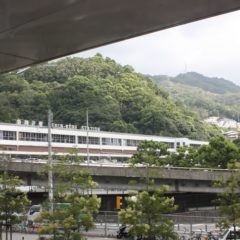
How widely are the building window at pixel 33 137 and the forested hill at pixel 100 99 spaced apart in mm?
2837

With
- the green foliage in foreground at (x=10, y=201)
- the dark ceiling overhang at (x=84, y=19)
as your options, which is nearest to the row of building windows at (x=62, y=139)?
the green foliage in foreground at (x=10, y=201)

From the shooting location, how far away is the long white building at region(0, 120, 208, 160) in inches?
2840

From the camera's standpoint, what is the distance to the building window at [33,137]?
73875mm

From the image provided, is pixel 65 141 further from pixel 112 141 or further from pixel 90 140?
pixel 112 141

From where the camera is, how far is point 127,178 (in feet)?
131

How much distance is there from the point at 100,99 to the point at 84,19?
293 feet

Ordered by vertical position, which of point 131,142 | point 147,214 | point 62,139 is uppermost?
point 131,142

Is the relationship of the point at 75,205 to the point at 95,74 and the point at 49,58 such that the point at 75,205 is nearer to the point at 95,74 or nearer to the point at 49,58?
the point at 49,58

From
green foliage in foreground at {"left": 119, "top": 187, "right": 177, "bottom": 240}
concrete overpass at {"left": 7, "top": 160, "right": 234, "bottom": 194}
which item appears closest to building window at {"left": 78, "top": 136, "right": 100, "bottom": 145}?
concrete overpass at {"left": 7, "top": 160, "right": 234, "bottom": 194}

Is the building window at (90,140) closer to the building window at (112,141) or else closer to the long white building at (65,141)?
the long white building at (65,141)

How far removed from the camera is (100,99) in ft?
310

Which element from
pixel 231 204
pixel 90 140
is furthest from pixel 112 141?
pixel 231 204

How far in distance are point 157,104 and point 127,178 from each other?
69.2 metres

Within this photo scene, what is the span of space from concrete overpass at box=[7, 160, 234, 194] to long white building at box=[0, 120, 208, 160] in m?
21.3
